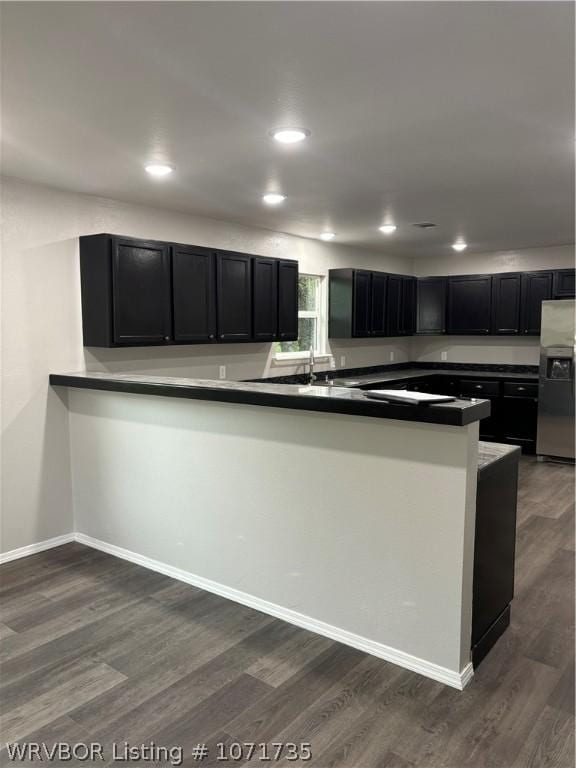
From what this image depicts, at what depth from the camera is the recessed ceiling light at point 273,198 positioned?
13.3 feet

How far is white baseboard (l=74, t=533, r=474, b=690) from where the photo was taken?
2494mm

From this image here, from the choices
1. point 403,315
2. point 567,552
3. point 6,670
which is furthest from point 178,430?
point 403,315

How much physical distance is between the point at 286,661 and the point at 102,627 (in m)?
0.97

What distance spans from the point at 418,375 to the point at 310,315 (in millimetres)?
1727

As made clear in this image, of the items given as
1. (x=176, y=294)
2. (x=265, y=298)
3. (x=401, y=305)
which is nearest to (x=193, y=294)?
(x=176, y=294)

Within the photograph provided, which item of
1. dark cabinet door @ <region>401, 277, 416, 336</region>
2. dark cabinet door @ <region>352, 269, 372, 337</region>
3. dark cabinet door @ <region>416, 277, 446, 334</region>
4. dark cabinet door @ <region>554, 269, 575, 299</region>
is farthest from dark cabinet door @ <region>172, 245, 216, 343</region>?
dark cabinet door @ <region>554, 269, 575, 299</region>

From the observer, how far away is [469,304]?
741 centimetres

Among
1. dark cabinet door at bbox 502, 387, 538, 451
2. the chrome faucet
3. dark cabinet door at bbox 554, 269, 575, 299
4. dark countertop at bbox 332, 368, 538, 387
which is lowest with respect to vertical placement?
dark cabinet door at bbox 502, 387, 538, 451

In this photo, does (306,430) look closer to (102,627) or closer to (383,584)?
(383,584)

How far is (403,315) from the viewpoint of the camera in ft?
→ 24.3

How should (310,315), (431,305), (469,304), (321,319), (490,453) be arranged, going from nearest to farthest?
1. (490,453)
2. (310,315)
3. (321,319)
4. (469,304)
5. (431,305)

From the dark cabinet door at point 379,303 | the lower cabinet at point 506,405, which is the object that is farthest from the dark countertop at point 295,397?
the dark cabinet door at point 379,303

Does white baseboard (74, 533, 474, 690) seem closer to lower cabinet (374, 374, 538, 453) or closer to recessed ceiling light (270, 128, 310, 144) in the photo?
recessed ceiling light (270, 128, 310, 144)

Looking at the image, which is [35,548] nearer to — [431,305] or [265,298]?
[265,298]
